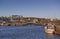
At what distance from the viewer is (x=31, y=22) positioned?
106000 millimetres

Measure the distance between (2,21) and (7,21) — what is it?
105 inches

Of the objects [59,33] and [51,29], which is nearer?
[59,33]

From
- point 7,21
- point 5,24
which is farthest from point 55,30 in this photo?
point 7,21

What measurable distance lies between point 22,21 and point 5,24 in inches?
369

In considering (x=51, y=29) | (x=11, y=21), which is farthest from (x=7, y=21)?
(x=51, y=29)

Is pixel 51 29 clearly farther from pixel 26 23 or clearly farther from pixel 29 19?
pixel 29 19

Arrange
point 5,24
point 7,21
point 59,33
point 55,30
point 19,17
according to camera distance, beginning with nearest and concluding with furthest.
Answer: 1. point 59,33
2. point 55,30
3. point 5,24
4. point 7,21
5. point 19,17

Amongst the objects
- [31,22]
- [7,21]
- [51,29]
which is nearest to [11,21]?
[7,21]

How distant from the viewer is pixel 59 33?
29328mm

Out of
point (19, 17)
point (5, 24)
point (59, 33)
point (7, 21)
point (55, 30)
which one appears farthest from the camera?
point (19, 17)

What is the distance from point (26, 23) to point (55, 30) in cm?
7247

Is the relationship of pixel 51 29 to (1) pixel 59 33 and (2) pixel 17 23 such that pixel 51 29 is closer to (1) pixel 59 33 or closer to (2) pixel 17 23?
(1) pixel 59 33

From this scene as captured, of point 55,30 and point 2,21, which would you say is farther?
point 2,21

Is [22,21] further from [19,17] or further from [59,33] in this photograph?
[59,33]
